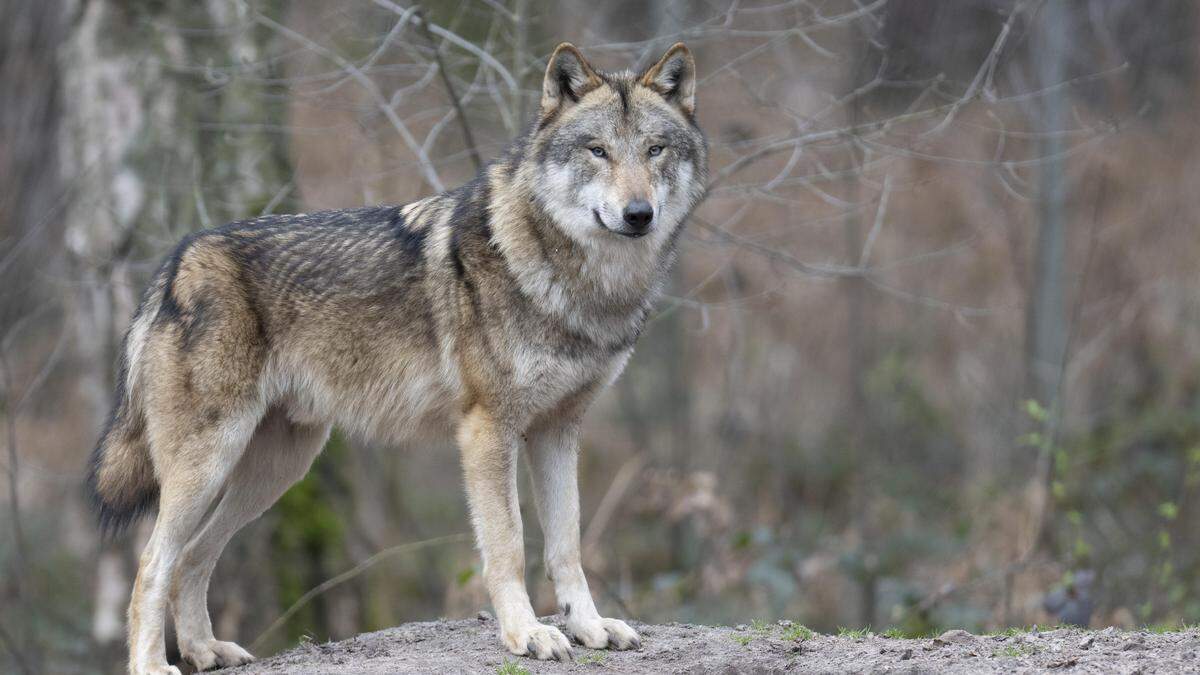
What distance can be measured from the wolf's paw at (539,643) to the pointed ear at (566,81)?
7.16ft

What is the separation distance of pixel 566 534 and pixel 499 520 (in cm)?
40

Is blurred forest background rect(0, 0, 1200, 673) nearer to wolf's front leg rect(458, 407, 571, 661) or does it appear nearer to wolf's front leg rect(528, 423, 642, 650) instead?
wolf's front leg rect(528, 423, 642, 650)

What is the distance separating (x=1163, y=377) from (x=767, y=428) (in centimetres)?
423

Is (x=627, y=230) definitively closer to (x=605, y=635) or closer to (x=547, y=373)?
(x=547, y=373)

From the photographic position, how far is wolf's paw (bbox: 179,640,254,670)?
214 inches

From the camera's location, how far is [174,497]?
16.9 ft

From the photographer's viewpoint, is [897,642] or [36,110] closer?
[897,642]

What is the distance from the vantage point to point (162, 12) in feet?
27.8

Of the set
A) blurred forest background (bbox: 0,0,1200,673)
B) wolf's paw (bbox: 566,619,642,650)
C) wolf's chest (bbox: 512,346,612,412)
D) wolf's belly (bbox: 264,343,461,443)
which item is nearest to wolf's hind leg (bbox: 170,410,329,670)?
wolf's belly (bbox: 264,343,461,443)

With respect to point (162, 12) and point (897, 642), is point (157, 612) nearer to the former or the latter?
point (897, 642)

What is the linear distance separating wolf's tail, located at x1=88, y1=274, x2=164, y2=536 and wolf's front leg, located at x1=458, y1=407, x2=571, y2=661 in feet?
5.00

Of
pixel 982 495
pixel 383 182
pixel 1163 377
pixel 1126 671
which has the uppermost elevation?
pixel 383 182

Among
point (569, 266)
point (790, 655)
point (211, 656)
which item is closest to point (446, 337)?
point (569, 266)

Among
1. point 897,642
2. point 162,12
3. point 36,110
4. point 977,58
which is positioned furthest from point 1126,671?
point 36,110
